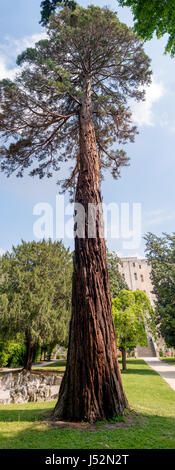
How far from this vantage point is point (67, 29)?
651cm

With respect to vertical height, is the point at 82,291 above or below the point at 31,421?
above

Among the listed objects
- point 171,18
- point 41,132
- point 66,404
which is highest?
point 41,132

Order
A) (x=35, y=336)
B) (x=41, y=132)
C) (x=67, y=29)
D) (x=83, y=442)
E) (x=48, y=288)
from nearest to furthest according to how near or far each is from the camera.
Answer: (x=83, y=442), (x=67, y=29), (x=41, y=132), (x=35, y=336), (x=48, y=288)

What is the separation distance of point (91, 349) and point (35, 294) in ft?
43.6

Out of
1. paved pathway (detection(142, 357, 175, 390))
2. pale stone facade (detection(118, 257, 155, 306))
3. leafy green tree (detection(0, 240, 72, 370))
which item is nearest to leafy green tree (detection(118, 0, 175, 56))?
paved pathway (detection(142, 357, 175, 390))

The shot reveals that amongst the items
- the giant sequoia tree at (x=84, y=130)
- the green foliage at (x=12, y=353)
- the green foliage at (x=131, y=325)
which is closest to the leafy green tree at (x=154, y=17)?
the giant sequoia tree at (x=84, y=130)

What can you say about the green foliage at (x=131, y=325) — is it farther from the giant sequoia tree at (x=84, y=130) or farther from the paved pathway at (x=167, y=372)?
the giant sequoia tree at (x=84, y=130)

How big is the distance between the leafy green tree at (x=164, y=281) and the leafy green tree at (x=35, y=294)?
6.48m

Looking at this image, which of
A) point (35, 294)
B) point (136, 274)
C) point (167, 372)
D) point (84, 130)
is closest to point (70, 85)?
point (84, 130)

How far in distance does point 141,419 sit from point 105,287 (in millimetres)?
2118

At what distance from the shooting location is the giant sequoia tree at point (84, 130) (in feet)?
13.3

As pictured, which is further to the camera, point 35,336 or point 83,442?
point 35,336

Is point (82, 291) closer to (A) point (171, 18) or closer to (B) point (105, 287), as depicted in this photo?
(B) point (105, 287)
